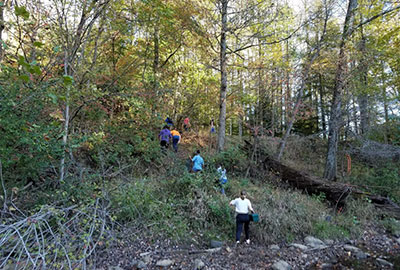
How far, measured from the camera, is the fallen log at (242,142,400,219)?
27.3 feet

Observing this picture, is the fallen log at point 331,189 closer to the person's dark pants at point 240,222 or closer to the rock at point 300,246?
the rock at point 300,246

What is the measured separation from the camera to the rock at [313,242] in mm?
6102

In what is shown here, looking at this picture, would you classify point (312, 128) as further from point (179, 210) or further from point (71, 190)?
point (71, 190)

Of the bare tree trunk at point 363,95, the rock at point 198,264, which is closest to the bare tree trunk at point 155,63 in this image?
the rock at point 198,264

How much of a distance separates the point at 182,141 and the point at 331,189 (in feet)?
28.4

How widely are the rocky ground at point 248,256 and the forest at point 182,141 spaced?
1.7 inches

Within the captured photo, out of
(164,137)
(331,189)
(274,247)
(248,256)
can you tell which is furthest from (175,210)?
(331,189)

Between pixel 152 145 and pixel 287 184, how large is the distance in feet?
19.8

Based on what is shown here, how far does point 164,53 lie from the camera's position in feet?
42.4

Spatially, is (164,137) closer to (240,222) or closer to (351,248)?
(240,222)

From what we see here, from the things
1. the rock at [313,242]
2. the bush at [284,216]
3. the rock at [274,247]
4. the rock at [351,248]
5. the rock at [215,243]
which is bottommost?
the rock at [351,248]


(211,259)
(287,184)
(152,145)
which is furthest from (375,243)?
(152,145)

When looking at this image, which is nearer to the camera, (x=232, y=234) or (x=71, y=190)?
(x=71, y=190)

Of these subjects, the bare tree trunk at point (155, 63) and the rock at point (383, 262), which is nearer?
the rock at point (383, 262)
